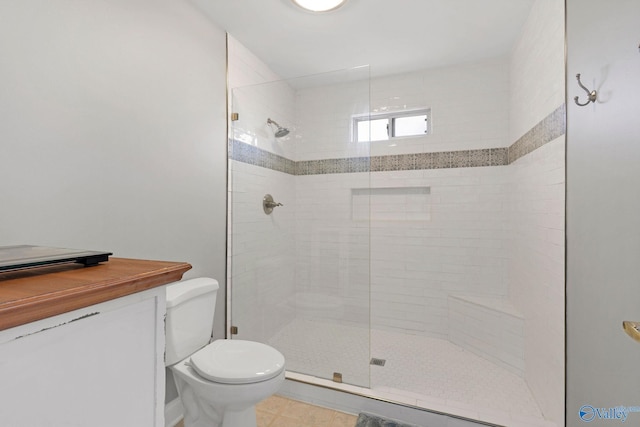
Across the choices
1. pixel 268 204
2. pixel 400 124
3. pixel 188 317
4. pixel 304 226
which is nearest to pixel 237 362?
pixel 188 317

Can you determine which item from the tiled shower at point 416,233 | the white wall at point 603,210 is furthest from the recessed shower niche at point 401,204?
the white wall at point 603,210

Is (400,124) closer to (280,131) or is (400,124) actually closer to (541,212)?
(280,131)

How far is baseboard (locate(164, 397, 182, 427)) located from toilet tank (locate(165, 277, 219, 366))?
35cm

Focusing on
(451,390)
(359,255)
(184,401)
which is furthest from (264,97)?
(451,390)

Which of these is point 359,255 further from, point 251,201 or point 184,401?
point 184,401

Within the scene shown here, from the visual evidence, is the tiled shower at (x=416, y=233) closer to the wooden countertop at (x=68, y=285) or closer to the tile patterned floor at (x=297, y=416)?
the tile patterned floor at (x=297, y=416)

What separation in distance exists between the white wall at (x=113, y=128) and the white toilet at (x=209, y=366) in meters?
0.32

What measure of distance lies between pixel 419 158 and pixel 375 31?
1.18 m

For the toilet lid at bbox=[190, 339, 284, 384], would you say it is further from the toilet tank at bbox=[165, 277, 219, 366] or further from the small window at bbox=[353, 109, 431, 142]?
the small window at bbox=[353, 109, 431, 142]

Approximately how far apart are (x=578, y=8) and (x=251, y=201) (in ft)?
6.90

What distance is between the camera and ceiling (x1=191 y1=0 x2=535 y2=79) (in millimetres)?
1947

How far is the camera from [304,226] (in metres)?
2.39

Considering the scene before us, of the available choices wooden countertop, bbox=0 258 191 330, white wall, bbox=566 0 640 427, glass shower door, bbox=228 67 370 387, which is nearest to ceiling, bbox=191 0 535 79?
glass shower door, bbox=228 67 370 387

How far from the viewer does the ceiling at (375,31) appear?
195cm
